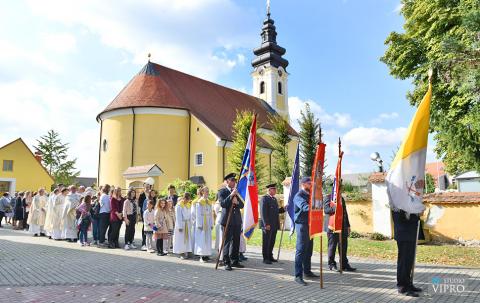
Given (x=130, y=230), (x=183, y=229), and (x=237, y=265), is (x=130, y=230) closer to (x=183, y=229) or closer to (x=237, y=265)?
(x=183, y=229)

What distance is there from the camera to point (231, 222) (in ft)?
29.3

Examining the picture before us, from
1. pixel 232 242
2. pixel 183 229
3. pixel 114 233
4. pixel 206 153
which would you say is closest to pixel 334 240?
pixel 232 242

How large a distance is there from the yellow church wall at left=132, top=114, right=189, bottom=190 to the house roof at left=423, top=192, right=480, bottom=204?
2150 cm

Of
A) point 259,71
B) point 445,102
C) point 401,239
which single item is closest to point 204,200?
point 401,239

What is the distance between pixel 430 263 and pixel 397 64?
9115mm

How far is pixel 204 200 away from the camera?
10.2 metres

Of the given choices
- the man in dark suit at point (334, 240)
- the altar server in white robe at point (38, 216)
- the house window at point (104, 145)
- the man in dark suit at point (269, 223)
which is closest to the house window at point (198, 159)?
the house window at point (104, 145)

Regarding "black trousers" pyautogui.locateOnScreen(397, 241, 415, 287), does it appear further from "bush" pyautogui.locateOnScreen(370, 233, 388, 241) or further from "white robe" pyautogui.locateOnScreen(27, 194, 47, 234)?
"white robe" pyautogui.locateOnScreen(27, 194, 47, 234)

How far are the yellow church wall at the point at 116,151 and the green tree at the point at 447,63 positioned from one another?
21.5m

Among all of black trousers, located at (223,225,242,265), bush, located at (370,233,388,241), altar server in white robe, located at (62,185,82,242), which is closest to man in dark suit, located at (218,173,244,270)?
black trousers, located at (223,225,242,265)

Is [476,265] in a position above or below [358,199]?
below

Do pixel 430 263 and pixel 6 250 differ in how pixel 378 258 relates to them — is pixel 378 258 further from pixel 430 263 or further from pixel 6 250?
pixel 6 250

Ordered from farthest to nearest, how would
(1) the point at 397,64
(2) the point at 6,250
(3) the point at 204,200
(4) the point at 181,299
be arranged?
1. (1) the point at 397,64
2. (2) the point at 6,250
3. (3) the point at 204,200
4. (4) the point at 181,299

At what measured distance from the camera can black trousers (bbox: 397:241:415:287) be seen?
20.9ft
